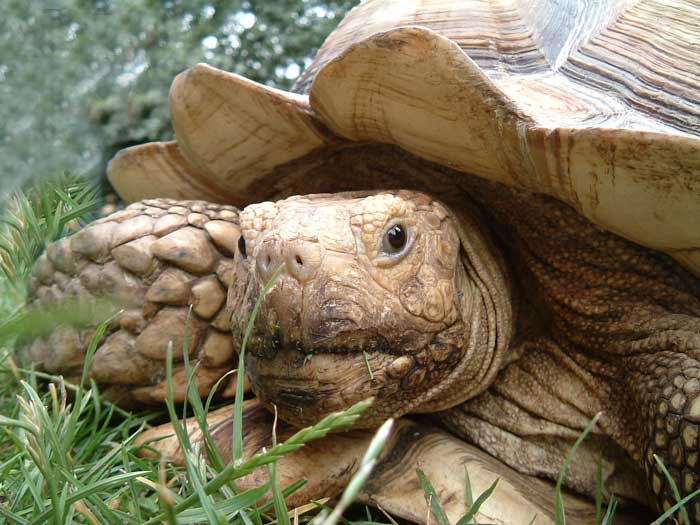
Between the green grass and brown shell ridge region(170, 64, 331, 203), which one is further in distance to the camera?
brown shell ridge region(170, 64, 331, 203)

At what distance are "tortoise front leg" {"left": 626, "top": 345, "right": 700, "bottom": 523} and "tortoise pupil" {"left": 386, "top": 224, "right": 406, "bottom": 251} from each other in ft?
2.05

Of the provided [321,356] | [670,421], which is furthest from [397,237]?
[670,421]

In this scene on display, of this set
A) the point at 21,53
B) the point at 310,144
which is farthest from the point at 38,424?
the point at 310,144

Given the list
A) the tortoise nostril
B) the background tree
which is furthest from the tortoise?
the background tree

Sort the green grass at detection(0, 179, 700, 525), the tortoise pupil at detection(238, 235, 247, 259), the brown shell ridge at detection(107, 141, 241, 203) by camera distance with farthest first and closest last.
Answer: the brown shell ridge at detection(107, 141, 241, 203) < the tortoise pupil at detection(238, 235, 247, 259) < the green grass at detection(0, 179, 700, 525)

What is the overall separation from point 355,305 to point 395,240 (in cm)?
20

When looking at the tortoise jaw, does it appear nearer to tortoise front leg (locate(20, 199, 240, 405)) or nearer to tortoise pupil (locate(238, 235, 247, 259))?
tortoise pupil (locate(238, 235, 247, 259))

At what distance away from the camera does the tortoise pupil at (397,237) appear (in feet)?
4.06

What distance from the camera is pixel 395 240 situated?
4.08 feet

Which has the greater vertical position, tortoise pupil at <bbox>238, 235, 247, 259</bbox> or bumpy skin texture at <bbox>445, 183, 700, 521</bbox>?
tortoise pupil at <bbox>238, 235, 247, 259</bbox>

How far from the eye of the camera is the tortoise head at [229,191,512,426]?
1105 millimetres

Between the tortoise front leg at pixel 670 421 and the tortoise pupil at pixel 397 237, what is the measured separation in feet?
2.05

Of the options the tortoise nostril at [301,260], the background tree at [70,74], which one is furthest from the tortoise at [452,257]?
the background tree at [70,74]

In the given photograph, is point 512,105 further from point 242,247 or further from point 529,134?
point 242,247
